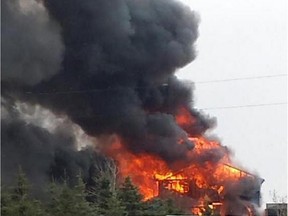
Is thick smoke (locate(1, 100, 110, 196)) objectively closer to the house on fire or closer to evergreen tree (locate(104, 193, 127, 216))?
the house on fire

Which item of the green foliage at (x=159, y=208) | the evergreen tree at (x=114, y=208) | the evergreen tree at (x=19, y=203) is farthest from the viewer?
the green foliage at (x=159, y=208)

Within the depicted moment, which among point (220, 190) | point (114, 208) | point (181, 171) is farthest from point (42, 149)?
point (114, 208)

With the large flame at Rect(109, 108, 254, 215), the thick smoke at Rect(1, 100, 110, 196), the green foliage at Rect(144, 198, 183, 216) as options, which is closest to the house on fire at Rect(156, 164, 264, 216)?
the large flame at Rect(109, 108, 254, 215)

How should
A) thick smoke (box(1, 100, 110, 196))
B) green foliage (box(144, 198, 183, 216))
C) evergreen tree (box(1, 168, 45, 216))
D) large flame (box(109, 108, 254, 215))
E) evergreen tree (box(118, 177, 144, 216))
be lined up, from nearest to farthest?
evergreen tree (box(1, 168, 45, 216)), green foliage (box(144, 198, 183, 216)), evergreen tree (box(118, 177, 144, 216)), thick smoke (box(1, 100, 110, 196)), large flame (box(109, 108, 254, 215))

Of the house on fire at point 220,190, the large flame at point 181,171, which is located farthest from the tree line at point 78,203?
the large flame at point 181,171

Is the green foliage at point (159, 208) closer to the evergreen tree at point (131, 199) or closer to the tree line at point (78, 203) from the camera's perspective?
the tree line at point (78, 203)

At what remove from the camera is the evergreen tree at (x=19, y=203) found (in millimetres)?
26783

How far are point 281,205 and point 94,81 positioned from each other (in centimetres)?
1453

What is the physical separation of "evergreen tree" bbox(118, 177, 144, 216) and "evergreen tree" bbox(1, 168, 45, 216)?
131 inches

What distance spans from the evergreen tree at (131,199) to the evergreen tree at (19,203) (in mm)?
3330

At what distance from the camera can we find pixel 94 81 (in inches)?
1845

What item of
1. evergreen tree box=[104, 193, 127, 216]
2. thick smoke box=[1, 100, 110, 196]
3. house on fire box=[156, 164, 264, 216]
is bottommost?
evergreen tree box=[104, 193, 127, 216]

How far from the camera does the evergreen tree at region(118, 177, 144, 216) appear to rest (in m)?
28.9

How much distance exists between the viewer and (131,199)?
96.1ft
